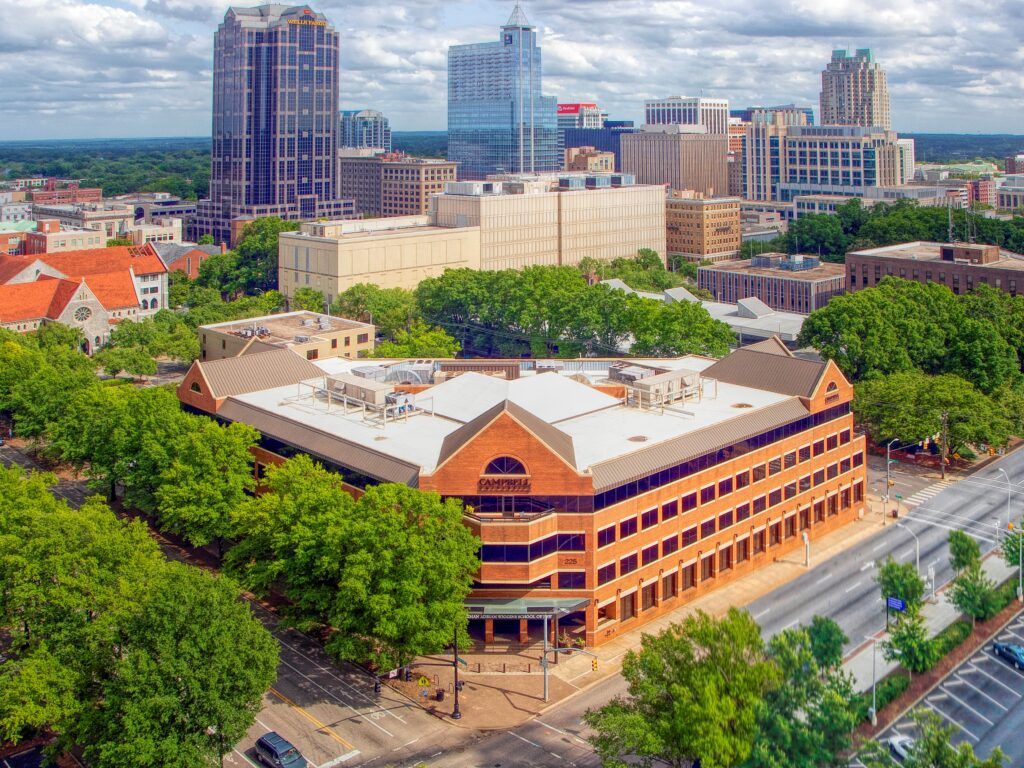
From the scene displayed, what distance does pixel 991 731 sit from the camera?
227 ft

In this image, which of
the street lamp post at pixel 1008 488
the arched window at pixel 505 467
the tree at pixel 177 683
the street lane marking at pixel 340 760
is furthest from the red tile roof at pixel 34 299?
the street lamp post at pixel 1008 488

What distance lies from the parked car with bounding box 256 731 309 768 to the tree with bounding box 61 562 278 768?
3.49 metres

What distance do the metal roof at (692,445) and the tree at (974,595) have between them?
68.5 ft

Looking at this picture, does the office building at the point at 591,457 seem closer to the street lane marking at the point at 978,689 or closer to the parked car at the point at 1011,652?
the parked car at the point at 1011,652

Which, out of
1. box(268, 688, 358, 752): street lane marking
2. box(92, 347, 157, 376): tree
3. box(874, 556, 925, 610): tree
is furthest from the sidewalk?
box(92, 347, 157, 376): tree

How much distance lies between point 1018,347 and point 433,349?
80.4m

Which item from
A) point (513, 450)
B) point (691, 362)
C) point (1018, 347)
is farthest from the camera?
point (1018, 347)

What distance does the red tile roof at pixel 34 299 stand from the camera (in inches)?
7032

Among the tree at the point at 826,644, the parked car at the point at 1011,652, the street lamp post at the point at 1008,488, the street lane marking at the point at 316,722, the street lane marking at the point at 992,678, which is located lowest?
the street lane marking at the point at 316,722

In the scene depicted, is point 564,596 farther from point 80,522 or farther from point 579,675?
point 80,522

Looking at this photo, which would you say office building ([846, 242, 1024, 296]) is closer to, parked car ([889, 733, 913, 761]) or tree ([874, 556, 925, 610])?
tree ([874, 556, 925, 610])

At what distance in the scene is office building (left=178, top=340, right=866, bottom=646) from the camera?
8075 centimetres

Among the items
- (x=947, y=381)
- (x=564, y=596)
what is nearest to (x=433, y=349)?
(x=947, y=381)

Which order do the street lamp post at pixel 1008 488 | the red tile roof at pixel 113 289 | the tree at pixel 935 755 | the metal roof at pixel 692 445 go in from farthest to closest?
the red tile roof at pixel 113 289 → the street lamp post at pixel 1008 488 → the metal roof at pixel 692 445 → the tree at pixel 935 755
